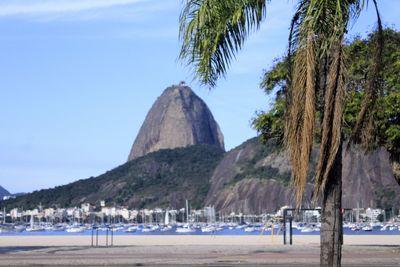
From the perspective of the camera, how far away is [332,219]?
507 inches

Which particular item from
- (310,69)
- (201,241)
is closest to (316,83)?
(310,69)

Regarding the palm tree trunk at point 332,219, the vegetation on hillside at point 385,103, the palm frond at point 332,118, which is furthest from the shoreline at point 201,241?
the palm frond at point 332,118

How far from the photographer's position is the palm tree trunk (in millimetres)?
12797

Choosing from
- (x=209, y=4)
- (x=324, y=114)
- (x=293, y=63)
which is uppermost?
(x=209, y=4)

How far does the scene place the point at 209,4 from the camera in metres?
13.3


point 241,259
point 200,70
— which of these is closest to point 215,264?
point 241,259

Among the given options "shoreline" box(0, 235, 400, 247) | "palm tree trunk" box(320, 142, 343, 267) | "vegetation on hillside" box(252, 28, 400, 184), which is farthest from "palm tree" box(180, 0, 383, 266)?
"shoreline" box(0, 235, 400, 247)

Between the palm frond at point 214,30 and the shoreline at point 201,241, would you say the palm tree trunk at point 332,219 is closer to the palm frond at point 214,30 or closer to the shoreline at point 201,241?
the palm frond at point 214,30

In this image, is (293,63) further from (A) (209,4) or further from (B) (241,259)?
(B) (241,259)

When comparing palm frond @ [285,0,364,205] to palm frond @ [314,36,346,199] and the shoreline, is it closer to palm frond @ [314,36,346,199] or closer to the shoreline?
palm frond @ [314,36,346,199]

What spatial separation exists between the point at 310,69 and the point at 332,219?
2218 mm

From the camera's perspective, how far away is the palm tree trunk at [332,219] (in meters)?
12.8

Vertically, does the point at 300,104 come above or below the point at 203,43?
below

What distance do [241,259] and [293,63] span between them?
21.0 meters
